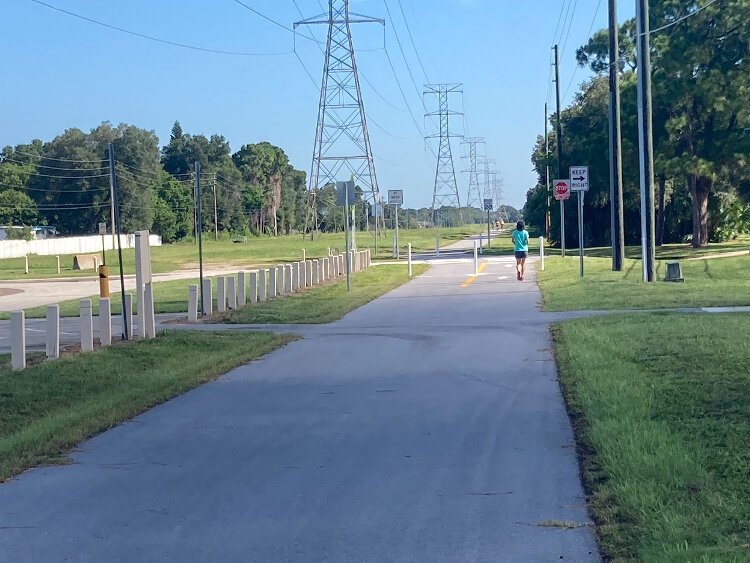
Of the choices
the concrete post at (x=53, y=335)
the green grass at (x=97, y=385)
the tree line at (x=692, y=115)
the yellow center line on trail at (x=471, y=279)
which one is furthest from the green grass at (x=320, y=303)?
the tree line at (x=692, y=115)

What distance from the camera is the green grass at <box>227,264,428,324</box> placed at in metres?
20.7

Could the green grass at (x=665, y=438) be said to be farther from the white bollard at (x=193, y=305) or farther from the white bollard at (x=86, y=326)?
the white bollard at (x=193, y=305)

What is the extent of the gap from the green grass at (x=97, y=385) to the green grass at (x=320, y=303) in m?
3.21

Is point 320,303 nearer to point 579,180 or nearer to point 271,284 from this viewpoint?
point 271,284

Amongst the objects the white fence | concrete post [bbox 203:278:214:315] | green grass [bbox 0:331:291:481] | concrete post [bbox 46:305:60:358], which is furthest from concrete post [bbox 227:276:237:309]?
the white fence

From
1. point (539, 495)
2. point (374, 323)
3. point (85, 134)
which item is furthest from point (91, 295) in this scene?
point (85, 134)

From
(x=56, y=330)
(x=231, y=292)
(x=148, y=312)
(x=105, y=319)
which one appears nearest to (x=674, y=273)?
(x=231, y=292)

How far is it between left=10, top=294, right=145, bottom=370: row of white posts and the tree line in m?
31.8

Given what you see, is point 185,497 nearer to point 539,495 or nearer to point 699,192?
point 539,495

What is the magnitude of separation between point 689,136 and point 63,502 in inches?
1725

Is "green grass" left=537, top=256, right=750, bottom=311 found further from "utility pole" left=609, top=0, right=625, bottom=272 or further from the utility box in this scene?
"utility pole" left=609, top=0, right=625, bottom=272

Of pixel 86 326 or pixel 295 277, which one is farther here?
pixel 295 277

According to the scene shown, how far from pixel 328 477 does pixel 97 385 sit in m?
5.80

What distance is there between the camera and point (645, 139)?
26.4m
